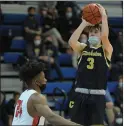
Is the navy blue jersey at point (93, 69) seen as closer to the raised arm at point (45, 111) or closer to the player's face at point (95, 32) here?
the player's face at point (95, 32)

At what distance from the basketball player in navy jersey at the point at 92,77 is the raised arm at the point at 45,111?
1.66 m

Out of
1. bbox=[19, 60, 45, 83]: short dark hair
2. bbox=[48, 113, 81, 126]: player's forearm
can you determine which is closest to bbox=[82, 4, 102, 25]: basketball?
bbox=[19, 60, 45, 83]: short dark hair

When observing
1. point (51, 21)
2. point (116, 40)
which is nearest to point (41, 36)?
point (51, 21)

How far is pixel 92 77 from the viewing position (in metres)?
6.30

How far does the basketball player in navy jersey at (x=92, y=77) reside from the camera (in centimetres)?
630

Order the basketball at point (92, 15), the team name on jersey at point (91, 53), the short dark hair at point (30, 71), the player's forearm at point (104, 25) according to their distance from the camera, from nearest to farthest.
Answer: the short dark hair at point (30, 71) < the player's forearm at point (104, 25) < the basketball at point (92, 15) < the team name on jersey at point (91, 53)

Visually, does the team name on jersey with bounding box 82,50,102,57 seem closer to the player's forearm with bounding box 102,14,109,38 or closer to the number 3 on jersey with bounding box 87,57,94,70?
the number 3 on jersey with bounding box 87,57,94,70

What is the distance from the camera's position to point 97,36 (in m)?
6.32

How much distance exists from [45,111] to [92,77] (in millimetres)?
→ 1910

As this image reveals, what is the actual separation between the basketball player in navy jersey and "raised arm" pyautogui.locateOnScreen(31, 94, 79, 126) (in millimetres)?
1659

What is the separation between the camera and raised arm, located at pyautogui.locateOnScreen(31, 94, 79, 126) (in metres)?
4.23

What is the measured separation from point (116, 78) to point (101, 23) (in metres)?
6.37

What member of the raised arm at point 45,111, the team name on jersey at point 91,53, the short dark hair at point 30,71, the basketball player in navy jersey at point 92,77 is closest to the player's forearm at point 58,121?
the raised arm at point 45,111

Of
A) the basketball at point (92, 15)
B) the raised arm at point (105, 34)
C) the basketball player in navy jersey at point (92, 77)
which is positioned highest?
the basketball at point (92, 15)
